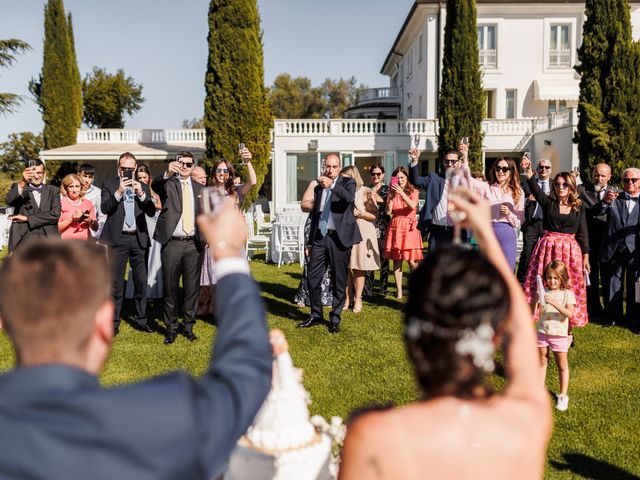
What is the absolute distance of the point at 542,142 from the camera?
2602 centimetres

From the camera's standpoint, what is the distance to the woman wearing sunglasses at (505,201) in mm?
6527

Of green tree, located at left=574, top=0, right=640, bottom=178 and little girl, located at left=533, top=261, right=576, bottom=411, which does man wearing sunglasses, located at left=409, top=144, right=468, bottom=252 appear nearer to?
little girl, located at left=533, top=261, right=576, bottom=411

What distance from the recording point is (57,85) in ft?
109

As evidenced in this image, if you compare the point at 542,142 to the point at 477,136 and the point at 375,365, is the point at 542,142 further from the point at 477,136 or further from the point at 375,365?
the point at 375,365

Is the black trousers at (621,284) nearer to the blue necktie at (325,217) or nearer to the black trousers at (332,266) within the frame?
the black trousers at (332,266)

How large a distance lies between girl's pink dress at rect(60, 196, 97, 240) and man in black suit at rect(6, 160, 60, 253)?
0.40 feet

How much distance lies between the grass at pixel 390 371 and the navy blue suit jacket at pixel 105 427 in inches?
107

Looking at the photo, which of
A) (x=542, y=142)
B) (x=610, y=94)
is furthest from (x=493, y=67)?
(x=610, y=94)

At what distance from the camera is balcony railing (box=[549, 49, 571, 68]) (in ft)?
95.1

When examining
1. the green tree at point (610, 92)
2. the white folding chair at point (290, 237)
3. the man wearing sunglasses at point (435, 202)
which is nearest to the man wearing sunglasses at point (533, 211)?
the man wearing sunglasses at point (435, 202)

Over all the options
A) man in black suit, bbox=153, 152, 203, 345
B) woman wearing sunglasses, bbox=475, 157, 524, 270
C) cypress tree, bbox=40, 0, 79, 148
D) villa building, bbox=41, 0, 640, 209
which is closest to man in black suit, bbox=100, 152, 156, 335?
man in black suit, bbox=153, 152, 203, 345

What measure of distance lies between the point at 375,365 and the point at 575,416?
201cm

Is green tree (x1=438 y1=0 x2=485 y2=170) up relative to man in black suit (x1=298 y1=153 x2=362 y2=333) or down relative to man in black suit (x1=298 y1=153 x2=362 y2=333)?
up

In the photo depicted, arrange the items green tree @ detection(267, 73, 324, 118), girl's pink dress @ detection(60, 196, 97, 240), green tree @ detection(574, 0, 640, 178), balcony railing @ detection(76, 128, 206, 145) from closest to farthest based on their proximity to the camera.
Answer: girl's pink dress @ detection(60, 196, 97, 240), green tree @ detection(574, 0, 640, 178), balcony railing @ detection(76, 128, 206, 145), green tree @ detection(267, 73, 324, 118)
